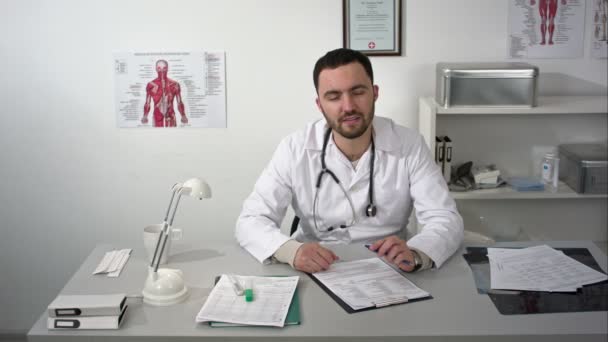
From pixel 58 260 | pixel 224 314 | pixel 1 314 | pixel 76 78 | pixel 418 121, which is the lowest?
pixel 1 314

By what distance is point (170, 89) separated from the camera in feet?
11.2

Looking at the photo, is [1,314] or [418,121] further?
[1,314]

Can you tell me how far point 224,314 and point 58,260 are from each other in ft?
6.95

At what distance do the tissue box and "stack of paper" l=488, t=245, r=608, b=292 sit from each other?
982mm

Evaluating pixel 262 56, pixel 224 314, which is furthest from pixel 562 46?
pixel 224 314

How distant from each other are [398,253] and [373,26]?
153cm

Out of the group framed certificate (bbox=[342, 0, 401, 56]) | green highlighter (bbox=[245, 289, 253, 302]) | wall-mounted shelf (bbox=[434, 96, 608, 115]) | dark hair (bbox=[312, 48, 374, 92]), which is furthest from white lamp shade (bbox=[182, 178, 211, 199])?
framed certificate (bbox=[342, 0, 401, 56])

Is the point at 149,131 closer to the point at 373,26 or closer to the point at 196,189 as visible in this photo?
the point at 373,26

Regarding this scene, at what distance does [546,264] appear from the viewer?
2098 mm

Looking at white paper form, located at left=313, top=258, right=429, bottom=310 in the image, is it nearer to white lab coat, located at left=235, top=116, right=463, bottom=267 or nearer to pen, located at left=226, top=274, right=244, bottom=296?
pen, located at left=226, top=274, right=244, bottom=296

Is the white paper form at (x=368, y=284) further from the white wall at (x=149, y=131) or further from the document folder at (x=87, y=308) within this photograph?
the white wall at (x=149, y=131)

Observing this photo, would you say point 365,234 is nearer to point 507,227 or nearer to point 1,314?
point 507,227

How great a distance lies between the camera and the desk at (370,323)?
1.69 m

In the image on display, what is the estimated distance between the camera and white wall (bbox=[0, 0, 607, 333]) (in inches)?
130
